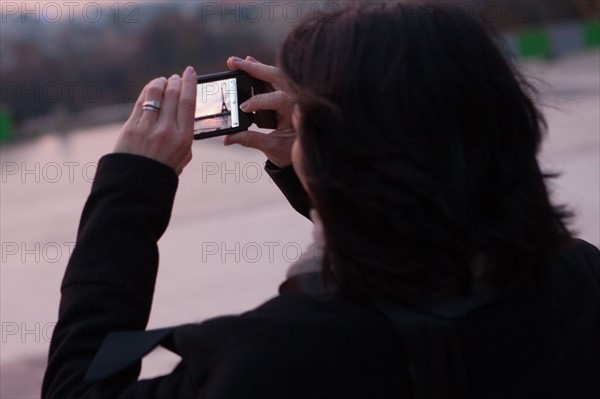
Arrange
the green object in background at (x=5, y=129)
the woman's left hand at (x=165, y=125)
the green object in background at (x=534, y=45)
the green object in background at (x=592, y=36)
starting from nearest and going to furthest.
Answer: the woman's left hand at (x=165, y=125) < the green object in background at (x=5, y=129) < the green object in background at (x=534, y=45) < the green object in background at (x=592, y=36)

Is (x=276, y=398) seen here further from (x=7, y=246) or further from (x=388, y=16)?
(x=7, y=246)

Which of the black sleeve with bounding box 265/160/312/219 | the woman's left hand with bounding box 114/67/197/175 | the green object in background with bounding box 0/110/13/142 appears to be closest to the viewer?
the woman's left hand with bounding box 114/67/197/175

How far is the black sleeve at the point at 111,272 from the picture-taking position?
1.03 meters

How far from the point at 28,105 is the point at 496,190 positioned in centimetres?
2073

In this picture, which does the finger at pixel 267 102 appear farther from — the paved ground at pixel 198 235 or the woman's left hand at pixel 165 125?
the paved ground at pixel 198 235

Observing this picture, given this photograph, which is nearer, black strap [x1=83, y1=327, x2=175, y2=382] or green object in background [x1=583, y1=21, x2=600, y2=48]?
black strap [x1=83, y1=327, x2=175, y2=382]

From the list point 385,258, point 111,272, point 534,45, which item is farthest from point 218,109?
point 534,45

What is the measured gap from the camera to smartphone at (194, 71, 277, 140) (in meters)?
1.48

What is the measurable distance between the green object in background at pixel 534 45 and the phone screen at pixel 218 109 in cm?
1861

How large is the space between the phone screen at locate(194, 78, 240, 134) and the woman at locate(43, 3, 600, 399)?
417mm

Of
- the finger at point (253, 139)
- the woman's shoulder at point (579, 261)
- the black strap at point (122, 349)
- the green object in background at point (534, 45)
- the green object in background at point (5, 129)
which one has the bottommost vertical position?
the green object in background at point (5, 129)

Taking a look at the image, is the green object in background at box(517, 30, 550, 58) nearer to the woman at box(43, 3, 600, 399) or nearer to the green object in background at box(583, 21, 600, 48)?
the green object in background at box(583, 21, 600, 48)

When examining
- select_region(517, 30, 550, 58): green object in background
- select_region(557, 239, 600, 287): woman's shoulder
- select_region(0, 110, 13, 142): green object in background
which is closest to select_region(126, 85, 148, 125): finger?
select_region(557, 239, 600, 287): woman's shoulder

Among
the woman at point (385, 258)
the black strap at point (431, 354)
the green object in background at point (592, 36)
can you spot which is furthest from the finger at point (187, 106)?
the green object in background at point (592, 36)
